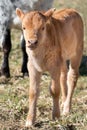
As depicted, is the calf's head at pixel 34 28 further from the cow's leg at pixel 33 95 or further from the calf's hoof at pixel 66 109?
the calf's hoof at pixel 66 109

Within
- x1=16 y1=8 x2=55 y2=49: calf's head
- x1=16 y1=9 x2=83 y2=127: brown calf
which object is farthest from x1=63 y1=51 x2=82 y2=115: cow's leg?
x1=16 y1=8 x2=55 y2=49: calf's head

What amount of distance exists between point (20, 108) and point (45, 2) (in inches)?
112

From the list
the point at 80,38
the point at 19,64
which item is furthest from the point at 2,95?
the point at 19,64

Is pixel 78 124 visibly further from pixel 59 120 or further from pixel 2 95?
pixel 2 95

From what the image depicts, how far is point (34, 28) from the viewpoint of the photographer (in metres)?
5.47

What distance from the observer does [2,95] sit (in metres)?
7.62

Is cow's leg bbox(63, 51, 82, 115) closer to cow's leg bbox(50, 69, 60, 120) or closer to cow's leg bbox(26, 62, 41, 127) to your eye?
cow's leg bbox(50, 69, 60, 120)

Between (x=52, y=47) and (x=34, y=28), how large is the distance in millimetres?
449

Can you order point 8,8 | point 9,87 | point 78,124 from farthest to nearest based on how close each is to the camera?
point 8,8 → point 9,87 → point 78,124

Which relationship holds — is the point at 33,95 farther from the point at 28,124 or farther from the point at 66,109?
the point at 66,109

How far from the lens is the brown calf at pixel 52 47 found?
5.52 meters

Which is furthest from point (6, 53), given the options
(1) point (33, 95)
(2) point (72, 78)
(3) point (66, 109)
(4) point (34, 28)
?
(4) point (34, 28)

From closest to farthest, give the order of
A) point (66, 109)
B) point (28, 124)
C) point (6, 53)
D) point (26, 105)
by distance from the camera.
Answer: point (28, 124), point (66, 109), point (26, 105), point (6, 53)

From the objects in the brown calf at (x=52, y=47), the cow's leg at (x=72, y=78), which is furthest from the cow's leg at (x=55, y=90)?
the cow's leg at (x=72, y=78)
